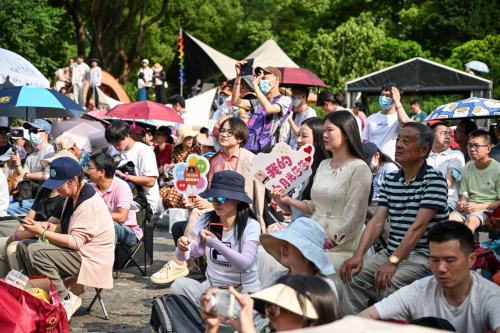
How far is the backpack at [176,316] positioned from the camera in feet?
13.5

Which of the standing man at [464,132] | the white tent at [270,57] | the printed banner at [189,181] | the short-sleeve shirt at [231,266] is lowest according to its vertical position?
the short-sleeve shirt at [231,266]

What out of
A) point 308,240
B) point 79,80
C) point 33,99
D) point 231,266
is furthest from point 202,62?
point 308,240

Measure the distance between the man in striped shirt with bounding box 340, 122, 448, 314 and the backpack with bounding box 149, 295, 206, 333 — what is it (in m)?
1.00

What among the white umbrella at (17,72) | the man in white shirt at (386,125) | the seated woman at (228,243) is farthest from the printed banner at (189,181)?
the white umbrella at (17,72)

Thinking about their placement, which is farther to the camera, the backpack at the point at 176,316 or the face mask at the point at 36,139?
the face mask at the point at 36,139

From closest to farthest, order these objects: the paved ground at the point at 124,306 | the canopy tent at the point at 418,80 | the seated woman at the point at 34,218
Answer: the paved ground at the point at 124,306 → the seated woman at the point at 34,218 → the canopy tent at the point at 418,80

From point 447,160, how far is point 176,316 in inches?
150

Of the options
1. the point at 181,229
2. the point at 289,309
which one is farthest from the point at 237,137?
the point at 289,309

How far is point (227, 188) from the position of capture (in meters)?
4.58

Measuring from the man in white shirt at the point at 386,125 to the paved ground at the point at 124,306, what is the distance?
10.5 ft

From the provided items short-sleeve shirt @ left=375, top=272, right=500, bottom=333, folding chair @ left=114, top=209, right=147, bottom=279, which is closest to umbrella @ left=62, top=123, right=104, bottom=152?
folding chair @ left=114, top=209, right=147, bottom=279

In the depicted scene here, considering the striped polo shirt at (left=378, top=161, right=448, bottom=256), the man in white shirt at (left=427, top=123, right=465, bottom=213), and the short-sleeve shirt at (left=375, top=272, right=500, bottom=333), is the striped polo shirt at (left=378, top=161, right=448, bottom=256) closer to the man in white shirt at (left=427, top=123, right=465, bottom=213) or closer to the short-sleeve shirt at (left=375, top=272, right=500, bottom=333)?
the short-sleeve shirt at (left=375, top=272, right=500, bottom=333)

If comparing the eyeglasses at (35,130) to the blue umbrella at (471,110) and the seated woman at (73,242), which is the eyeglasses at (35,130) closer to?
the seated woman at (73,242)

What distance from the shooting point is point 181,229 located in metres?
6.74
